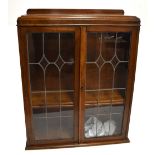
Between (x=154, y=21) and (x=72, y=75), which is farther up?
(x=154, y=21)

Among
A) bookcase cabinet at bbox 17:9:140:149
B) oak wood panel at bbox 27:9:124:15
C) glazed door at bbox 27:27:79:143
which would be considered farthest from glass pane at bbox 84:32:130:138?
oak wood panel at bbox 27:9:124:15

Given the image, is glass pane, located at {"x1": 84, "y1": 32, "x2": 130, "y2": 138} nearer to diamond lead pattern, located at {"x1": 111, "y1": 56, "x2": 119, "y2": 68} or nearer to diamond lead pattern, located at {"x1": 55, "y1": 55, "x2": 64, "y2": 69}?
diamond lead pattern, located at {"x1": 111, "y1": 56, "x2": 119, "y2": 68}

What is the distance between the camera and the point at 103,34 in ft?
5.46

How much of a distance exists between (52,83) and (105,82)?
1.49ft

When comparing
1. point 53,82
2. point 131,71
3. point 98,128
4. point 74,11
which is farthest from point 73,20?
point 98,128

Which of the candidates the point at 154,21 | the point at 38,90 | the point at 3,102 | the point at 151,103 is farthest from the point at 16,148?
the point at 154,21

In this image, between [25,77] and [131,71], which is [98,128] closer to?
[131,71]

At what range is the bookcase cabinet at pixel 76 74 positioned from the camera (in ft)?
5.27

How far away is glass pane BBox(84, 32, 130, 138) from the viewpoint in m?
1.70

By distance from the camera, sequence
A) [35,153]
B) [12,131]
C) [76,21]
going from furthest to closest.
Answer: [12,131] → [35,153] → [76,21]

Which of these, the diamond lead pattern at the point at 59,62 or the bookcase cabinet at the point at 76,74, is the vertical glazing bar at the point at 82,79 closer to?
the bookcase cabinet at the point at 76,74

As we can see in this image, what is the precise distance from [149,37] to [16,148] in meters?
1.63

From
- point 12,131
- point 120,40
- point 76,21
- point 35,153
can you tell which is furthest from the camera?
point 12,131

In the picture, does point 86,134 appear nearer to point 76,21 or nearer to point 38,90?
point 38,90
